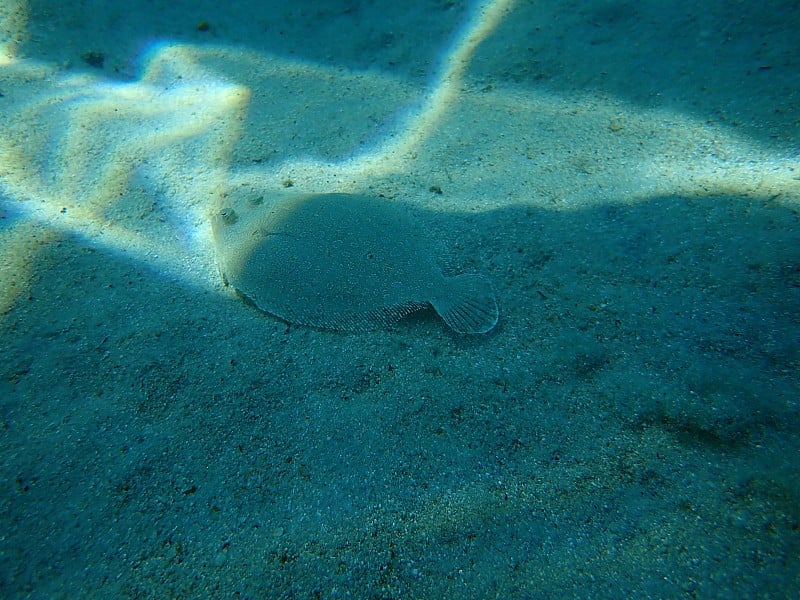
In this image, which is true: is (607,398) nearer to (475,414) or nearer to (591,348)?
(591,348)

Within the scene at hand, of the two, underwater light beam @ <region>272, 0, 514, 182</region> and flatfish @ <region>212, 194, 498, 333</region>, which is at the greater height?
Answer: underwater light beam @ <region>272, 0, 514, 182</region>

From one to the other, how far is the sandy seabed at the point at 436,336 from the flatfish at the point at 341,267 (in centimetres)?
11

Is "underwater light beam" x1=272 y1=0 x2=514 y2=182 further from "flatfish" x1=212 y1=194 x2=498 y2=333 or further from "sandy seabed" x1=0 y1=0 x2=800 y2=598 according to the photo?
"flatfish" x1=212 y1=194 x2=498 y2=333

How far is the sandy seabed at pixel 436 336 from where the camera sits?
1.60 metres

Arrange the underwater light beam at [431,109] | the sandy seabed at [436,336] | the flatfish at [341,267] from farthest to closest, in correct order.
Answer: the underwater light beam at [431,109] < the flatfish at [341,267] < the sandy seabed at [436,336]

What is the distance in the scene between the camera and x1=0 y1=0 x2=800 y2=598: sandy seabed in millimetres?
1597

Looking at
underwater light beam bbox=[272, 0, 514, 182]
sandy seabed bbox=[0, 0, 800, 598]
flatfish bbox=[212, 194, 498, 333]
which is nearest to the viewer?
sandy seabed bbox=[0, 0, 800, 598]


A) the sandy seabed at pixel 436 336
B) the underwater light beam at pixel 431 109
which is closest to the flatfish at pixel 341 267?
the sandy seabed at pixel 436 336

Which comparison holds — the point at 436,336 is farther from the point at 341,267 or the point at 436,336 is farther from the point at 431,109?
the point at 431,109

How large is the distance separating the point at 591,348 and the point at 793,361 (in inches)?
32.7

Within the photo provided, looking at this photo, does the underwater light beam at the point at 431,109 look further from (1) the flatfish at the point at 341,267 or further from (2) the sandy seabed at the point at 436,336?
(1) the flatfish at the point at 341,267

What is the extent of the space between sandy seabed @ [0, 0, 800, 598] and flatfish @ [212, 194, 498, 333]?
0.36ft

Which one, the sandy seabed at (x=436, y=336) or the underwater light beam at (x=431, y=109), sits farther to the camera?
the underwater light beam at (x=431, y=109)

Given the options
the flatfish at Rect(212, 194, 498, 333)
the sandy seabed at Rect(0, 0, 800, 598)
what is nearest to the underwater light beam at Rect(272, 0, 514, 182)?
the sandy seabed at Rect(0, 0, 800, 598)
